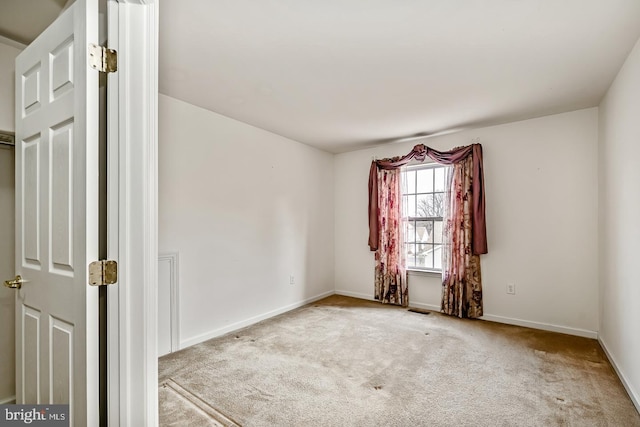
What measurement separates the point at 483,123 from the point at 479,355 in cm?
256

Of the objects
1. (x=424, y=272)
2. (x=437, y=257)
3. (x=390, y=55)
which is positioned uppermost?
(x=390, y=55)

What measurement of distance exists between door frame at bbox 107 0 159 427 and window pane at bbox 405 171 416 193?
3818 mm

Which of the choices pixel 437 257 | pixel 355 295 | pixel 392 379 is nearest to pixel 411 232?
pixel 437 257

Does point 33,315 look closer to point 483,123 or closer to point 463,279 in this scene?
point 463,279

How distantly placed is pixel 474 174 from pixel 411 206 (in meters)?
0.99

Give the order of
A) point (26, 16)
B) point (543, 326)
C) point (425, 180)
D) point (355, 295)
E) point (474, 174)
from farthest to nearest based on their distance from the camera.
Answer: point (355, 295) → point (425, 180) → point (474, 174) → point (543, 326) → point (26, 16)

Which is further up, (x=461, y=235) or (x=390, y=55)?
(x=390, y=55)

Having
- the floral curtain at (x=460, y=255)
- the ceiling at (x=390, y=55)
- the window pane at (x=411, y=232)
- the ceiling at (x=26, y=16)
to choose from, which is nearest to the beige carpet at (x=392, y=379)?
the floral curtain at (x=460, y=255)

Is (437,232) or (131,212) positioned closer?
(131,212)

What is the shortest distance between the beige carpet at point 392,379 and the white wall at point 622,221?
261 mm

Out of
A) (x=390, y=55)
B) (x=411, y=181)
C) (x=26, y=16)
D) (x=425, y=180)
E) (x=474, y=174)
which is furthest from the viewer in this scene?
(x=411, y=181)

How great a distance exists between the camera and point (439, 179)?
433cm

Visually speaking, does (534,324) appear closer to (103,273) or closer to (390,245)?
(390,245)

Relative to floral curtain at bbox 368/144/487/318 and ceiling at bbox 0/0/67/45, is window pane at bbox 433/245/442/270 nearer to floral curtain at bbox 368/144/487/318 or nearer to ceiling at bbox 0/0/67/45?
floral curtain at bbox 368/144/487/318
